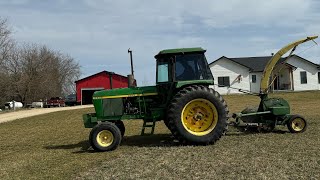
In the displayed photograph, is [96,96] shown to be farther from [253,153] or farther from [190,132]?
[253,153]

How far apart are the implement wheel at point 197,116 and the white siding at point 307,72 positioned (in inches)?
1587

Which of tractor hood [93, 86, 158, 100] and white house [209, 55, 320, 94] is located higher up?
white house [209, 55, 320, 94]

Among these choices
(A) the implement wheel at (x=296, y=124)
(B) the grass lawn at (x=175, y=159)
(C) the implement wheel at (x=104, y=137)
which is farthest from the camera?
(A) the implement wheel at (x=296, y=124)

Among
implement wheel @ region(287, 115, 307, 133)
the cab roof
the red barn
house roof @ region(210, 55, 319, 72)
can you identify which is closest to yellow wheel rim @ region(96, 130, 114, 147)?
the cab roof

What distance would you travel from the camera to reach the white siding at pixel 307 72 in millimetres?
48375

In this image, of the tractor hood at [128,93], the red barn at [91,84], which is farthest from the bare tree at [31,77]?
the tractor hood at [128,93]

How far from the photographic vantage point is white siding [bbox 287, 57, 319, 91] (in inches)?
1905

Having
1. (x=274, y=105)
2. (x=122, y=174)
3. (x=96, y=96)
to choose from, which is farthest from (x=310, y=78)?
(x=122, y=174)

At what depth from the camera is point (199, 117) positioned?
34.9ft

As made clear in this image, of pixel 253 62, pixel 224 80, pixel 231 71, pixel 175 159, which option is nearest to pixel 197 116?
pixel 175 159

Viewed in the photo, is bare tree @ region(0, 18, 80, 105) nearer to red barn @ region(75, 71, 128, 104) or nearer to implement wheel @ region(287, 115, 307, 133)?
red barn @ region(75, 71, 128, 104)

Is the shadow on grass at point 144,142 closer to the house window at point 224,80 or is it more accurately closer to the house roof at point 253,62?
the house window at point 224,80

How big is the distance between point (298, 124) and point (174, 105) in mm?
4190

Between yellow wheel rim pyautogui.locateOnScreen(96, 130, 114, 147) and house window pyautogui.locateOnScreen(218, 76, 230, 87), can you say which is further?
house window pyautogui.locateOnScreen(218, 76, 230, 87)
